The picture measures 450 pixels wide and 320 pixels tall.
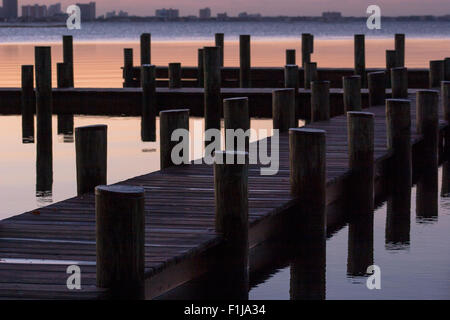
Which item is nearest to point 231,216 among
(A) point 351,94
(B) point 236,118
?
(B) point 236,118

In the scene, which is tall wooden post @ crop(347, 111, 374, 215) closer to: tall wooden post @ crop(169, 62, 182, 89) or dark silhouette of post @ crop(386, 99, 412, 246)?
dark silhouette of post @ crop(386, 99, 412, 246)

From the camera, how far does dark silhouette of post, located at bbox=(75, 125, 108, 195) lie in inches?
364

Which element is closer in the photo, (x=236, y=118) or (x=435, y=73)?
(x=236, y=118)

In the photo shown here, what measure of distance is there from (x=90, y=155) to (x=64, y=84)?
472 inches

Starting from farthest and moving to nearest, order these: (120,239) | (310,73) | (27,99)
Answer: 1. (310,73)
2. (27,99)
3. (120,239)

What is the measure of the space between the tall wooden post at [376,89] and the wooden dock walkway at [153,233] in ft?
22.0

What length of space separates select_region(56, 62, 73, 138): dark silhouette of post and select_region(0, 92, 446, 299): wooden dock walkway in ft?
33.7

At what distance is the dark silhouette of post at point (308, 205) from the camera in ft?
30.6

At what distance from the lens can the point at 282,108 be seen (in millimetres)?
14008

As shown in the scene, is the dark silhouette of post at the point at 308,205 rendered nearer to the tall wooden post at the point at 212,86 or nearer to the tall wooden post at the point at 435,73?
the tall wooden post at the point at 212,86

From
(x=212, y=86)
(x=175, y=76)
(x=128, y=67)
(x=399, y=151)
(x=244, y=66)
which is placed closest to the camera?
(x=399, y=151)

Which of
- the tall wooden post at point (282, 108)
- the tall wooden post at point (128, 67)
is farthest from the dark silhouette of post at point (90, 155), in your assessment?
the tall wooden post at point (128, 67)

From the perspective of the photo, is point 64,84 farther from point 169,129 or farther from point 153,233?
point 153,233
